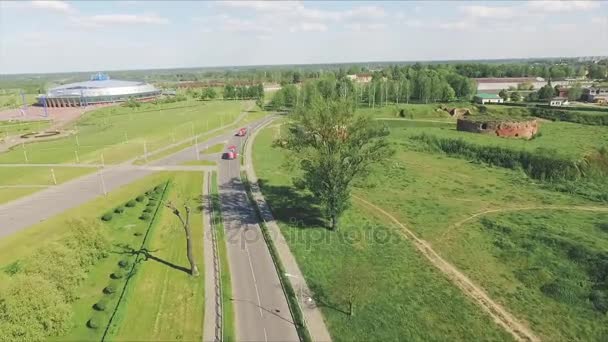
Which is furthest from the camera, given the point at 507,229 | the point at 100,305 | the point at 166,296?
the point at 507,229

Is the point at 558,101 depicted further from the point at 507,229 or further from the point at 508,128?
the point at 507,229

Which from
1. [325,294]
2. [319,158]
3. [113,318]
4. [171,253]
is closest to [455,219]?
[319,158]

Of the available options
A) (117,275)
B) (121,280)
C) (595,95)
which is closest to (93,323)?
(121,280)

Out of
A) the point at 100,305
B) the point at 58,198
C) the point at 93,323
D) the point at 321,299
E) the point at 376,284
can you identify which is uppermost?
the point at 58,198


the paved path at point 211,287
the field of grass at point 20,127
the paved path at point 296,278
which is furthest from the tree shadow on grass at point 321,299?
the field of grass at point 20,127

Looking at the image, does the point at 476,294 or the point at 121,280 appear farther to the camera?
the point at 121,280

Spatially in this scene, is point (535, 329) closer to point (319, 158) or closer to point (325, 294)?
point (325, 294)
